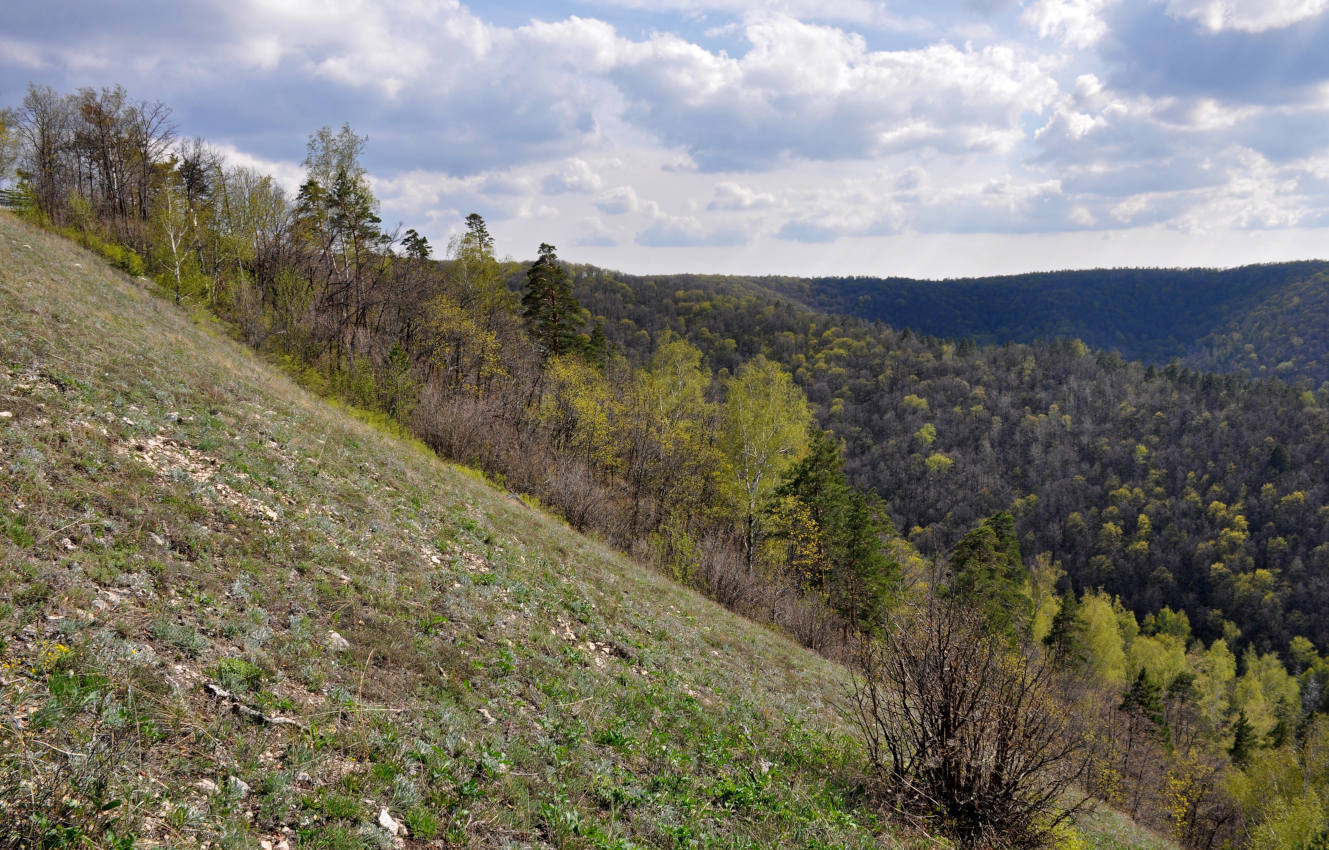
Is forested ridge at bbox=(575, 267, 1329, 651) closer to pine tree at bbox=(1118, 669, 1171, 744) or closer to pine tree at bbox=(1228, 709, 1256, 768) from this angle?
pine tree at bbox=(1228, 709, 1256, 768)

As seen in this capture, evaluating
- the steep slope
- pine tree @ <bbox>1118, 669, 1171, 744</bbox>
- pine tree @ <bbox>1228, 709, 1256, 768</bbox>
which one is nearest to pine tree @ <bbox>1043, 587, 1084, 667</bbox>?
pine tree @ <bbox>1118, 669, 1171, 744</bbox>

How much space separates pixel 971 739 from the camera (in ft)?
26.5

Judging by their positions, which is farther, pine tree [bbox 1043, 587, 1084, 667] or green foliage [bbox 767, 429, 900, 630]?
pine tree [bbox 1043, 587, 1084, 667]

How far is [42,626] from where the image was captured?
16.2 ft

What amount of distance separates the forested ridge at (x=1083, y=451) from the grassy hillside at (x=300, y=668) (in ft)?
302

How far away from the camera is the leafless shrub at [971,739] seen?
791 cm

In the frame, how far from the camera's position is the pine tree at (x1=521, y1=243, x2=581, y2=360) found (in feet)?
136

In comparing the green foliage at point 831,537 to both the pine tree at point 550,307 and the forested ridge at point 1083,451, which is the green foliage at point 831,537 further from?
the forested ridge at point 1083,451

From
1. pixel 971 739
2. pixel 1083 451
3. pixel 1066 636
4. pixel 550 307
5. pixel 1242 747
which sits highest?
pixel 550 307

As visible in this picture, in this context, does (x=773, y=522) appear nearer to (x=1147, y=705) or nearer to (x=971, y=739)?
(x=971, y=739)

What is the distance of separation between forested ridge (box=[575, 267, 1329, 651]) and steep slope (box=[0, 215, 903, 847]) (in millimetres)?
91727

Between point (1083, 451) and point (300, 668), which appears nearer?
point (300, 668)

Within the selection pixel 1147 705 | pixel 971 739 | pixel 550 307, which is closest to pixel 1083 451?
pixel 1147 705

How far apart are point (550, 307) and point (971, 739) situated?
37.8 metres
